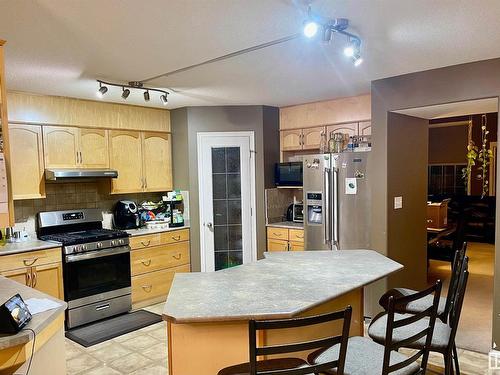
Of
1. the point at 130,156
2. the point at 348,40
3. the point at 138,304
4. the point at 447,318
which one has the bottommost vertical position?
the point at 138,304

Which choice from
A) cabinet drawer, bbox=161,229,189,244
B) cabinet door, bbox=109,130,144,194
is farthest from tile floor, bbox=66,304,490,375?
cabinet door, bbox=109,130,144,194

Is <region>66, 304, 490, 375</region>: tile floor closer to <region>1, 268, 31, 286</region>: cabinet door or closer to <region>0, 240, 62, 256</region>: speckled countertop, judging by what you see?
<region>1, 268, 31, 286</region>: cabinet door

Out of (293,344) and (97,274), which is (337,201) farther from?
(293,344)

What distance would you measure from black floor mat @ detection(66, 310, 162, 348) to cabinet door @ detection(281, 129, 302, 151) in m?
2.70

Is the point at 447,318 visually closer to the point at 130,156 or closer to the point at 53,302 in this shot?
the point at 53,302

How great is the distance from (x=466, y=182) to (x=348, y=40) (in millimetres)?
6972

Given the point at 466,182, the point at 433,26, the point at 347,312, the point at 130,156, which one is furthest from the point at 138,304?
the point at 466,182

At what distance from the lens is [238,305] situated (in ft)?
6.09

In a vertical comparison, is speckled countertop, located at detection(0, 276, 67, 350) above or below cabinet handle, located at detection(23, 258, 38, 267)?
above

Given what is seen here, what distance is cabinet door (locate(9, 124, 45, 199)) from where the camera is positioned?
3.86 meters

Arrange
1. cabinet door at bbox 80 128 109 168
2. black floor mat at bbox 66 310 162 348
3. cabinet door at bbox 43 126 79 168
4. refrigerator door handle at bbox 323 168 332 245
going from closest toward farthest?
black floor mat at bbox 66 310 162 348 < cabinet door at bbox 43 126 79 168 < refrigerator door handle at bbox 323 168 332 245 < cabinet door at bbox 80 128 109 168

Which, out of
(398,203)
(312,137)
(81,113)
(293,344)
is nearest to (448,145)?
(312,137)

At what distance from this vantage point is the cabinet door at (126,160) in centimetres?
462

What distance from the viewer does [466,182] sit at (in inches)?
321
